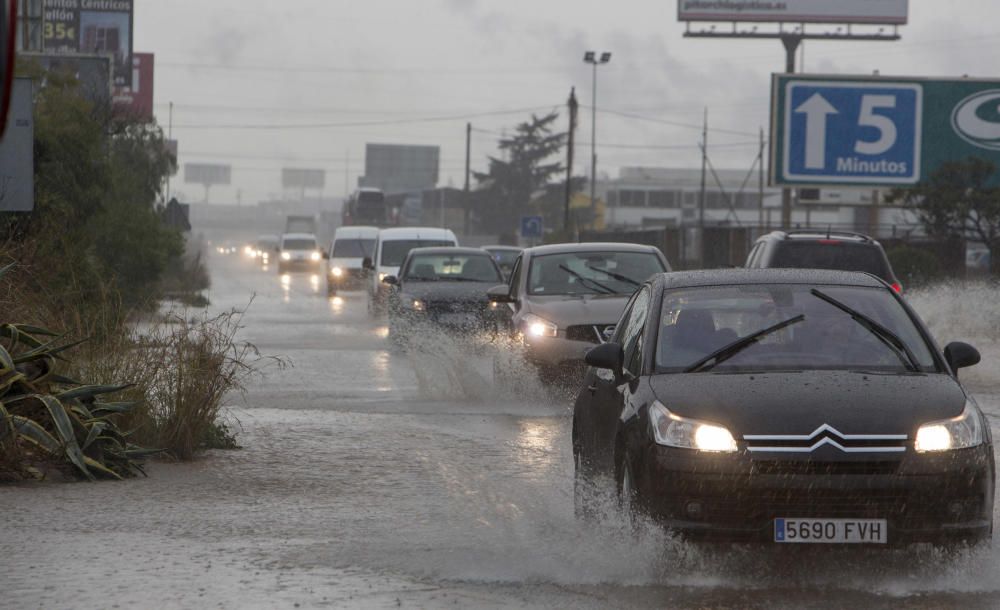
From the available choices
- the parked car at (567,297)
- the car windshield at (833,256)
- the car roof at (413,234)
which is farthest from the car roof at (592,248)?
the car roof at (413,234)

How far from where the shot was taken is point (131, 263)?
32.2m

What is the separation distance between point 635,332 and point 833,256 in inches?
457

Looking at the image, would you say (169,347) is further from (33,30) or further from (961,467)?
(33,30)

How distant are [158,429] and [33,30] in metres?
35.0

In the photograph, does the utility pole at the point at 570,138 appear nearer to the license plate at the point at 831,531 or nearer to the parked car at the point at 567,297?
the parked car at the point at 567,297

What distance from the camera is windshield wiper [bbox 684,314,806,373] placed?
789 cm

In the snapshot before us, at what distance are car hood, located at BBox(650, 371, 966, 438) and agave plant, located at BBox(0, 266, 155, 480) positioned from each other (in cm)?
415

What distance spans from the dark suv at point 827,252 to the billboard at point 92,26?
4804 cm

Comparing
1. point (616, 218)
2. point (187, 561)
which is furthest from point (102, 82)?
point (616, 218)

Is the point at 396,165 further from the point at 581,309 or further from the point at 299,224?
the point at 581,309

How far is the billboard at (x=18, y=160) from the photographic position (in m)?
18.3

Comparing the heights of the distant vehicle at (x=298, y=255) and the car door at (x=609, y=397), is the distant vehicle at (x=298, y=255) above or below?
below

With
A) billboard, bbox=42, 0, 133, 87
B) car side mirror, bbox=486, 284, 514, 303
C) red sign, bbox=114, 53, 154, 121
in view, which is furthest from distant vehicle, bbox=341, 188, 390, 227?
car side mirror, bbox=486, 284, 514, 303

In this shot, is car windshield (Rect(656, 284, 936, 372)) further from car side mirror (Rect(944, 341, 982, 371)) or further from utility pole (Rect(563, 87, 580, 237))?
utility pole (Rect(563, 87, 580, 237))
